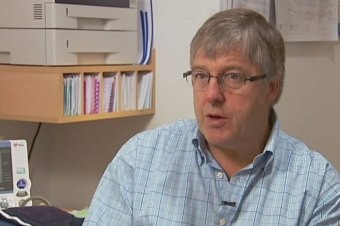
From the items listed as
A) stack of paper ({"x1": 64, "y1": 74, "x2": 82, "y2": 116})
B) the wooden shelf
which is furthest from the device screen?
stack of paper ({"x1": 64, "y1": 74, "x2": 82, "y2": 116})

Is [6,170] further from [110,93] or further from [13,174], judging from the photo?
[110,93]

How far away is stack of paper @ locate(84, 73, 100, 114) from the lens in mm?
2281

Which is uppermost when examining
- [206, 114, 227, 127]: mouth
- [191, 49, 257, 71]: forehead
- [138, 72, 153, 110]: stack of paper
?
[191, 49, 257, 71]: forehead

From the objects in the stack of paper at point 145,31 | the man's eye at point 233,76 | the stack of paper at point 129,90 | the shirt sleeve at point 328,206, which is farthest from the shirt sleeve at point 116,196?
the stack of paper at point 145,31

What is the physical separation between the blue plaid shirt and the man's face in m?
0.09

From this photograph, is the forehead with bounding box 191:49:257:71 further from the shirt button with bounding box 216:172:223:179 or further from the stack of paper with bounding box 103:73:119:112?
the stack of paper with bounding box 103:73:119:112

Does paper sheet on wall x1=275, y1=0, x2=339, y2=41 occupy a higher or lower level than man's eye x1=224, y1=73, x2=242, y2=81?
higher

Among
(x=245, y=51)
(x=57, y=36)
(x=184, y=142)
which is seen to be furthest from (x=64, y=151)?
(x=245, y=51)

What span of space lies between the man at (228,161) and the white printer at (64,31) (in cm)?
62

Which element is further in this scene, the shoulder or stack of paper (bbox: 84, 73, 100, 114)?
stack of paper (bbox: 84, 73, 100, 114)

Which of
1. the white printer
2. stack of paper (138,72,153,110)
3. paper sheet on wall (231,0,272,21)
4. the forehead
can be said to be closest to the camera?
the forehead

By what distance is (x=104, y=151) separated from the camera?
2.71 metres

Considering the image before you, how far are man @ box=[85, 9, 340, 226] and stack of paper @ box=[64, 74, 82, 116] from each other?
554 mm

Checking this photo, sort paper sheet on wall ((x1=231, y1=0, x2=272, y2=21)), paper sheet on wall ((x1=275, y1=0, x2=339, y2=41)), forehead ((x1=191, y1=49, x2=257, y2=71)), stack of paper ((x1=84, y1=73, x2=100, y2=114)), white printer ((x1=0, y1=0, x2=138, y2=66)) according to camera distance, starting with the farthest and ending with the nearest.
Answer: paper sheet on wall ((x1=275, y1=0, x2=339, y2=41)) → paper sheet on wall ((x1=231, y1=0, x2=272, y2=21)) → stack of paper ((x1=84, y1=73, x2=100, y2=114)) → white printer ((x1=0, y1=0, x2=138, y2=66)) → forehead ((x1=191, y1=49, x2=257, y2=71))
